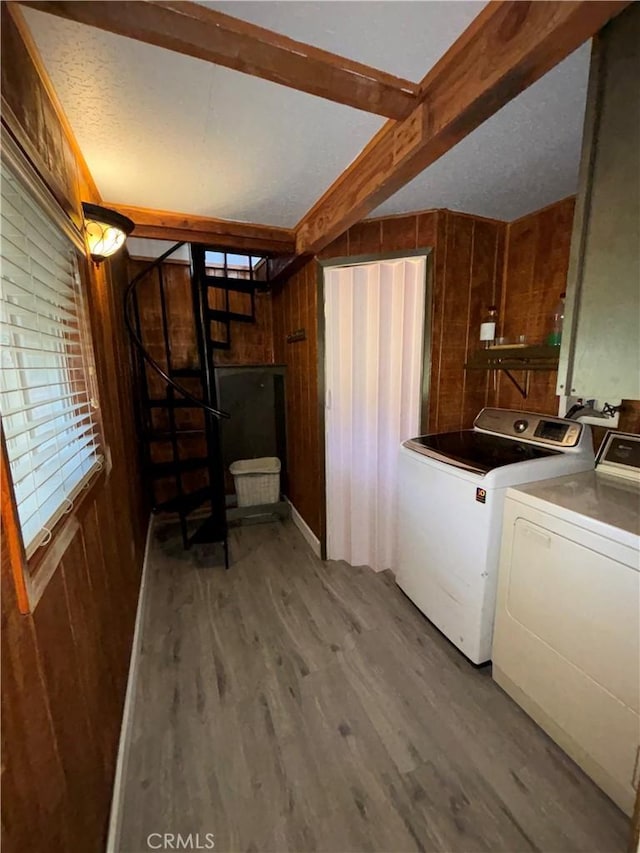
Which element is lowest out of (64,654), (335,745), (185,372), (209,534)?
(335,745)

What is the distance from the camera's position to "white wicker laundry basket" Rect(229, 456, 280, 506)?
10.6ft

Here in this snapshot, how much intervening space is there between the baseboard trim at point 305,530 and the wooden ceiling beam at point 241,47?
8.20 ft

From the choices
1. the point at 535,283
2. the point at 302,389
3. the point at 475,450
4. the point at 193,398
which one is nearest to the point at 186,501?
the point at 193,398

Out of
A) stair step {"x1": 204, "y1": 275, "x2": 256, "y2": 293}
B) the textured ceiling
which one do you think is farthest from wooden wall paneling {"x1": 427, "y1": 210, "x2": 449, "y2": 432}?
stair step {"x1": 204, "y1": 275, "x2": 256, "y2": 293}

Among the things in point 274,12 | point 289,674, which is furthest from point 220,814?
point 274,12

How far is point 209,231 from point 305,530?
230 centimetres

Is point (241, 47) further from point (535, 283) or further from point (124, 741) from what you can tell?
point (124, 741)

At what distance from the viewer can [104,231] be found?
1.50 m

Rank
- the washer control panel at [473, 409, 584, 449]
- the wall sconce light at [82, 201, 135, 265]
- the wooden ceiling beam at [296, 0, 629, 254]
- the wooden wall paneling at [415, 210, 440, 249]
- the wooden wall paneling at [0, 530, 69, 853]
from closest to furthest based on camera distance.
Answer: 1. the wooden wall paneling at [0, 530, 69, 853]
2. the wooden ceiling beam at [296, 0, 629, 254]
3. the wall sconce light at [82, 201, 135, 265]
4. the washer control panel at [473, 409, 584, 449]
5. the wooden wall paneling at [415, 210, 440, 249]

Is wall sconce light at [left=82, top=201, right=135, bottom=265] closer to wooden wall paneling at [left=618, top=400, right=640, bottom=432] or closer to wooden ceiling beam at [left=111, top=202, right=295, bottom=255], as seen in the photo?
wooden ceiling beam at [left=111, top=202, right=295, bottom=255]

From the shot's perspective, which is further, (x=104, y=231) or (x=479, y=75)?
(x=104, y=231)

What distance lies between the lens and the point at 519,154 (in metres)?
1.48

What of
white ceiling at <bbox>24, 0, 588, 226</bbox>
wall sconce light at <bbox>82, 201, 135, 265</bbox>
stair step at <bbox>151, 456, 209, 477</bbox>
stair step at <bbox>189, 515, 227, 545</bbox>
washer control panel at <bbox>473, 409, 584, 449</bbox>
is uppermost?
white ceiling at <bbox>24, 0, 588, 226</bbox>

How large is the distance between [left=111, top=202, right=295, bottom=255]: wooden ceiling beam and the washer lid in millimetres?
1587
